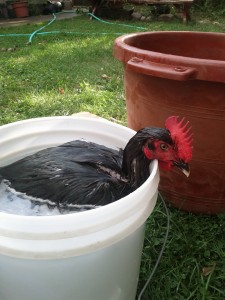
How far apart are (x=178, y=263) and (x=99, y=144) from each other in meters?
0.54

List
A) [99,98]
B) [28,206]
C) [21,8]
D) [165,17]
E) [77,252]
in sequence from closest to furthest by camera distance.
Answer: [77,252] → [28,206] → [99,98] → [165,17] → [21,8]

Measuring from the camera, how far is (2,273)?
2.71ft

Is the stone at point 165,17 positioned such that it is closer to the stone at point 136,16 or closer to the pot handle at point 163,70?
the stone at point 136,16

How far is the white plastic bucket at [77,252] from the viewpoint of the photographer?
701mm

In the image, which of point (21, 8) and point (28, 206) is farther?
point (21, 8)

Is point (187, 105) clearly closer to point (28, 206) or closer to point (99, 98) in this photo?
point (28, 206)

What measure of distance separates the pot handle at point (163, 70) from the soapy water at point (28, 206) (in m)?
0.52

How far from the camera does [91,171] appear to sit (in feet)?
3.61

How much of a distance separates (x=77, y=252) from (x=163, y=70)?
0.73 metres

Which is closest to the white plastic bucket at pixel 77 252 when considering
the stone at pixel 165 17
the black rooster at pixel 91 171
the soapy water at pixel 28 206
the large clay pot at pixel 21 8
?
the black rooster at pixel 91 171

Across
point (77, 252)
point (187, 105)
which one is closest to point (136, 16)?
point (187, 105)

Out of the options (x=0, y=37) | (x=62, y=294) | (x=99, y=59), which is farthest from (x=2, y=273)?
(x=0, y=37)

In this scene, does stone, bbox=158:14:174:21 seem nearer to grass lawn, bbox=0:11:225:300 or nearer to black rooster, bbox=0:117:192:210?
grass lawn, bbox=0:11:225:300

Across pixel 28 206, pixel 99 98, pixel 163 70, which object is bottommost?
pixel 99 98
